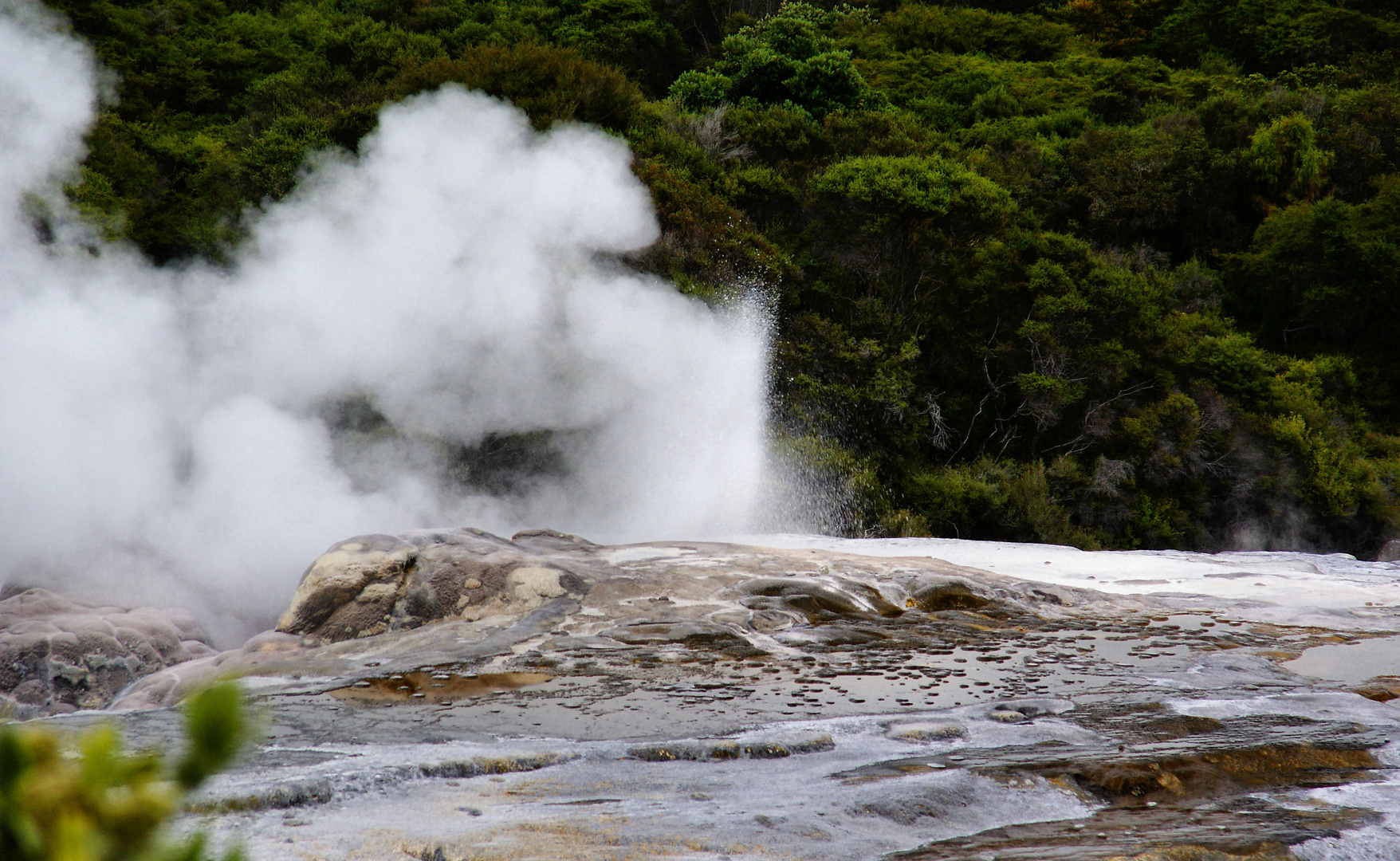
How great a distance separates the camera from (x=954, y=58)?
21.0 meters

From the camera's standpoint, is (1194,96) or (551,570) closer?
(551,570)

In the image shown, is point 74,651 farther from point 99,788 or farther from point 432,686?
point 99,788

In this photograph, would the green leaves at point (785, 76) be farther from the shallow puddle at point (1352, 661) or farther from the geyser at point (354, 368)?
the shallow puddle at point (1352, 661)

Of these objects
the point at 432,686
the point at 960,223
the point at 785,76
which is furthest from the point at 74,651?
the point at 785,76

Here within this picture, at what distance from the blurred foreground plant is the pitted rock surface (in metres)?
4.66

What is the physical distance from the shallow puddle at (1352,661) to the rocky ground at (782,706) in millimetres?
24

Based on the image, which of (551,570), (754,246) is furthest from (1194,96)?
(551,570)

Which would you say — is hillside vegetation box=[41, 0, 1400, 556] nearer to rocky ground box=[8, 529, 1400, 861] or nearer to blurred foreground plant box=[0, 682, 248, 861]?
rocky ground box=[8, 529, 1400, 861]

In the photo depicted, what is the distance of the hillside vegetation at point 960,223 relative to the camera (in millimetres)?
12422

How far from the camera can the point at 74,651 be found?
469cm

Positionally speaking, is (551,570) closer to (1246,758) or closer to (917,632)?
(917,632)

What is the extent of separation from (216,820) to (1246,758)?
2.89 meters

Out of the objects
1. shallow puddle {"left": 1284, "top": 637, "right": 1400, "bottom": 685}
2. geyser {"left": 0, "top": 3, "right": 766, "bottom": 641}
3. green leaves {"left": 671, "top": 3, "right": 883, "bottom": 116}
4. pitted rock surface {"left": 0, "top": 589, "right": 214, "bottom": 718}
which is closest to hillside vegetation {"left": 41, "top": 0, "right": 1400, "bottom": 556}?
green leaves {"left": 671, "top": 3, "right": 883, "bottom": 116}

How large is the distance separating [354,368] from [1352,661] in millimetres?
8040
